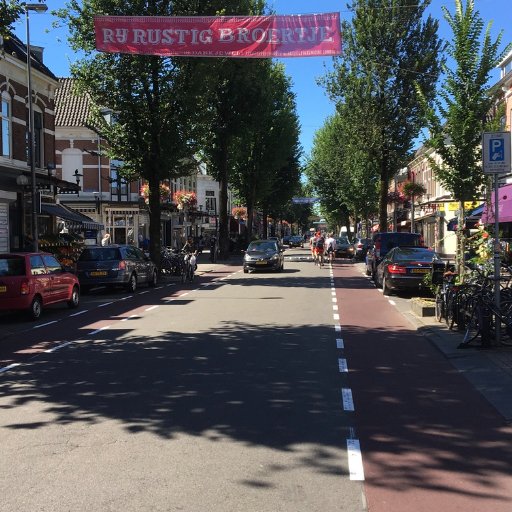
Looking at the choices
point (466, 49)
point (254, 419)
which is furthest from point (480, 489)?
point (466, 49)

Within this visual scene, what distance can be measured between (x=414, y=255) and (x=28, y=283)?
10.8 m

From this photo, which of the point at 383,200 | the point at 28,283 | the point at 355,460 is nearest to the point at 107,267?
the point at 28,283

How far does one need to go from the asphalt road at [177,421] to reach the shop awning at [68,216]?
15.3m

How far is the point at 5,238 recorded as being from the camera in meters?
23.2

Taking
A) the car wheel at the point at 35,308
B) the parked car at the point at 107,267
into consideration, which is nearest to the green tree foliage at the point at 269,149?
the parked car at the point at 107,267

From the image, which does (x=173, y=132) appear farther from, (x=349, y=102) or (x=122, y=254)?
(x=349, y=102)

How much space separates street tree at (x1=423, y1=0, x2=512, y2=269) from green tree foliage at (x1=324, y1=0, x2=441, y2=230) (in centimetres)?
1956

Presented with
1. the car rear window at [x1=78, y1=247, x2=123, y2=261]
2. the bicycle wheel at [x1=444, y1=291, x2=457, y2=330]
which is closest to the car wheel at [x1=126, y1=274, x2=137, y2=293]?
the car rear window at [x1=78, y1=247, x2=123, y2=261]

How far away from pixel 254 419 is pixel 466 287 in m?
5.95

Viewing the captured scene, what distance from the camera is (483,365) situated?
25.9ft

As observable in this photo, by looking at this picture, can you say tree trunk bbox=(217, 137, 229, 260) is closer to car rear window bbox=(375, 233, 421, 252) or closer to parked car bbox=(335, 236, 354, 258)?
parked car bbox=(335, 236, 354, 258)

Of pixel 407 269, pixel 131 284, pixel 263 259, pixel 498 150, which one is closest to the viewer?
pixel 498 150

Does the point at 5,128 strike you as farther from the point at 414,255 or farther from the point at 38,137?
the point at 414,255

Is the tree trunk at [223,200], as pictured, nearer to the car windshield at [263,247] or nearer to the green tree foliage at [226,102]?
the green tree foliage at [226,102]
